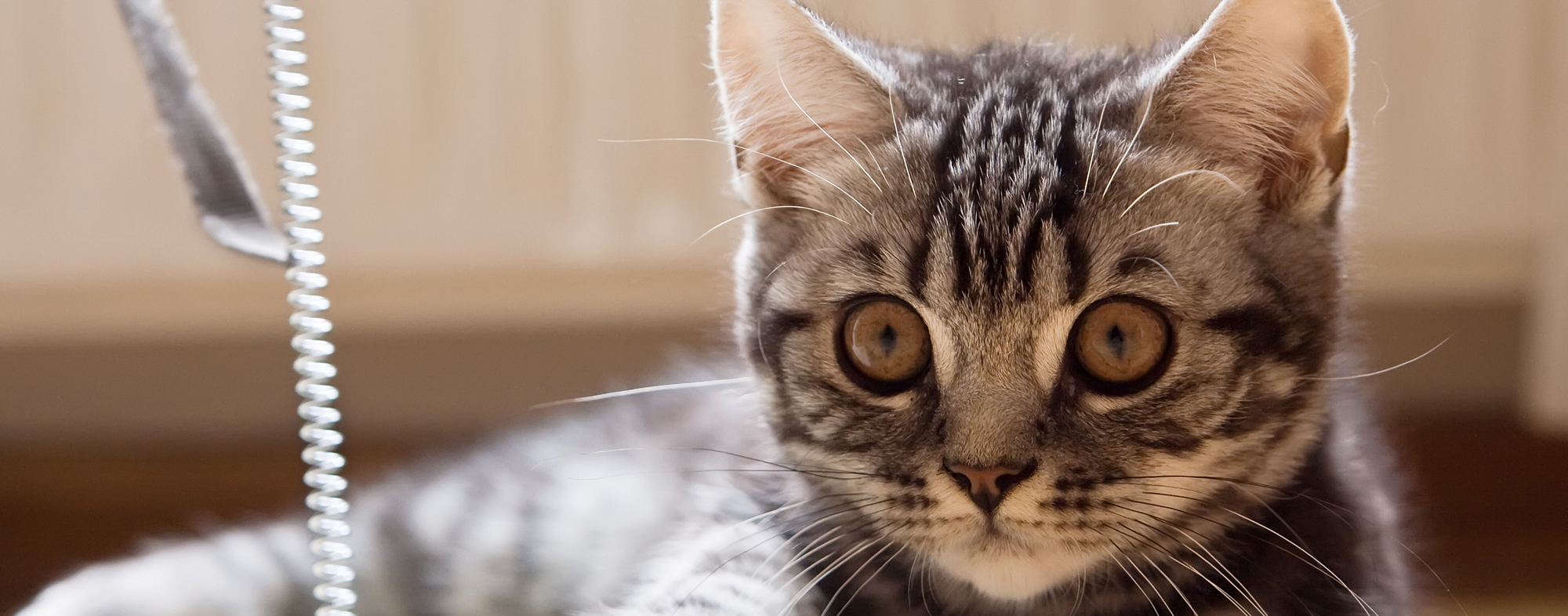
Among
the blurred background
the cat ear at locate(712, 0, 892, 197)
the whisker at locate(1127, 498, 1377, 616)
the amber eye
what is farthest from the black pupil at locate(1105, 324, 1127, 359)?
the blurred background

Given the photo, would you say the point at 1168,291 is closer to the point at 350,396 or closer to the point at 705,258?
the point at 705,258

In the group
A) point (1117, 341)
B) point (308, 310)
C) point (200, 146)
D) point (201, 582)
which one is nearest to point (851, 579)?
point (1117, 341)

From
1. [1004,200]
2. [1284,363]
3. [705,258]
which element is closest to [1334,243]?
[1284,363]

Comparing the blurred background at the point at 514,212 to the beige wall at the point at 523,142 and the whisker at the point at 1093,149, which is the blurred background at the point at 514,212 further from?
the whisker at the point at 1093,149

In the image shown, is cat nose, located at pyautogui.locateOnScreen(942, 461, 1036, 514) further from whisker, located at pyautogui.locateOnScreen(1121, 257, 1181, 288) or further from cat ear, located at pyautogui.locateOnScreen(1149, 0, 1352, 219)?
cat ear, located at pyautogui.locateOnScreen(1149, 0, 1352, 219)

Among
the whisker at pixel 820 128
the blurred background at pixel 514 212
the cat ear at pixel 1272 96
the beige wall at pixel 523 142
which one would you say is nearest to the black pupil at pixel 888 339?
the whisker at pixel 820 128

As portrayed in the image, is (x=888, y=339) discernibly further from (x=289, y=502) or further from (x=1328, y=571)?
(x=289, y=502)
